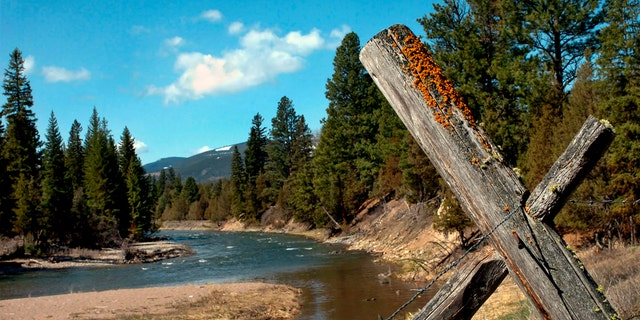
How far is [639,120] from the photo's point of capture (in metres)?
15.3

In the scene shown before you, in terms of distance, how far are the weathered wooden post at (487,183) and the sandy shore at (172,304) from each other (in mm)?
14271

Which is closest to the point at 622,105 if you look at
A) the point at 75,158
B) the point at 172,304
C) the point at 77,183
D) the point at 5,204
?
the point at 172,304

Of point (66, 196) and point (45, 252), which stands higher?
point (66, 196)

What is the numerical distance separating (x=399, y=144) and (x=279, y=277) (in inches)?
552

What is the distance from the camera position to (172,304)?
1791 centimetres

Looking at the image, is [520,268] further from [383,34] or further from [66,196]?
[66,196]

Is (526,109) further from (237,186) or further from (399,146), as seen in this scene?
(237,186)

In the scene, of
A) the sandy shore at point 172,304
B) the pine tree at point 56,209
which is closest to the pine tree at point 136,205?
the pine tree at point 56,209

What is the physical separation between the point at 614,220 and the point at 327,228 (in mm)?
37098

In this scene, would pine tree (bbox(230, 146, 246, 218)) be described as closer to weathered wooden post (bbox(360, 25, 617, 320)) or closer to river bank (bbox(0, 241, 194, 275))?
river bank (bbox(0, 241, 194, 275))

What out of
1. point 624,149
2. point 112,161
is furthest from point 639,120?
point 112,161

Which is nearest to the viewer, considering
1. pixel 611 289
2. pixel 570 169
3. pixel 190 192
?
pixel 570 169

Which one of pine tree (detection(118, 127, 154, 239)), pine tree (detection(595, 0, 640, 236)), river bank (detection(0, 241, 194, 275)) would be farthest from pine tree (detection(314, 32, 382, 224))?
pine tree (detection(595, 0, 640, 236))

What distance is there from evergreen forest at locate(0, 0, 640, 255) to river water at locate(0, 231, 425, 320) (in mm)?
5244
